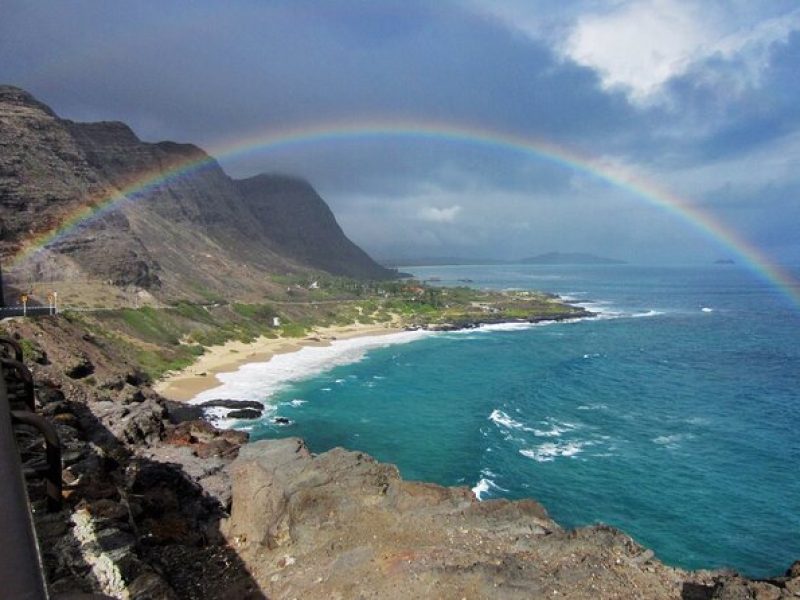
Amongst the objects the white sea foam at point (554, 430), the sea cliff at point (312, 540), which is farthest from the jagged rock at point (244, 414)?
the sea cliff at point (312, 540)

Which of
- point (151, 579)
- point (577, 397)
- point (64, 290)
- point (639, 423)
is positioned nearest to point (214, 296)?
point (64, 290)

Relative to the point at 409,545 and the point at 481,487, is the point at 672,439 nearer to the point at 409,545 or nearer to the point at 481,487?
the point at 481,487

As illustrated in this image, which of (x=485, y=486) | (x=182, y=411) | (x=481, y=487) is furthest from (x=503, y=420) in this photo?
(x=182, y=411)

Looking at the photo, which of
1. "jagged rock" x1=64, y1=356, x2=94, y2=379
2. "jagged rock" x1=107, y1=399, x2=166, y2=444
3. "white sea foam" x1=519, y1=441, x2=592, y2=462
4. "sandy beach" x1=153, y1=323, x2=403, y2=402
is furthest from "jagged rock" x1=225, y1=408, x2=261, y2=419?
"white sea foam" x1=519, y1=441, x2=592, y2=462

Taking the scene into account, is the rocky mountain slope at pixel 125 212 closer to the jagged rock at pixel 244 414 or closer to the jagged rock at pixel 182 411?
the jagged rock at pixel 182 411

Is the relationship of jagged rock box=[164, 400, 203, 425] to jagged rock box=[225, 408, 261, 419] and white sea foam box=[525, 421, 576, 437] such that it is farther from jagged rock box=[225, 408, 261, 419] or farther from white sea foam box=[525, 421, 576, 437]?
white sea foam box=[525, 421, 576, 437]

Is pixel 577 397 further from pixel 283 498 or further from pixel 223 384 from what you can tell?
pixel 283 498
